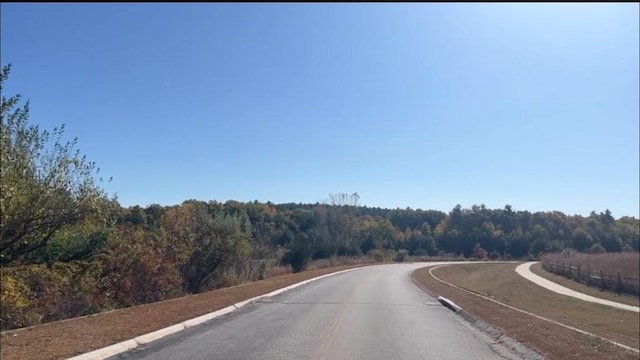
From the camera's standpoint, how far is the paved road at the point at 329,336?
11.5 meters

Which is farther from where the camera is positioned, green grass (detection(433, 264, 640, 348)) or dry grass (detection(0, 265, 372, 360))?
green grass (detection(433, 264, 640, 348))

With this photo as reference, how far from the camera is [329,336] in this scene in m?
14.2

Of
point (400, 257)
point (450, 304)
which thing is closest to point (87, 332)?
point (450, 304)

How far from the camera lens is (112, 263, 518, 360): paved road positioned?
11.5 meters

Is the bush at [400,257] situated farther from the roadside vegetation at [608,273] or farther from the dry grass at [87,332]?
the dry grass at [87,332]

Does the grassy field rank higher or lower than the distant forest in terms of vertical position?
lower

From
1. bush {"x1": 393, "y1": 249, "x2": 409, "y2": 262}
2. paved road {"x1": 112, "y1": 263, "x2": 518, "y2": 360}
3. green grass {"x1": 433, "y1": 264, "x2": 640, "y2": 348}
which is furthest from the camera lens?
bush {"x1": 393, "y1": 249, "x2": 409, "y2": 262}

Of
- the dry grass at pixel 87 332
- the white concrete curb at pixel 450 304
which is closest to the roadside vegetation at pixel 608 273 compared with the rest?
the white concrete curb at pixel 450 304

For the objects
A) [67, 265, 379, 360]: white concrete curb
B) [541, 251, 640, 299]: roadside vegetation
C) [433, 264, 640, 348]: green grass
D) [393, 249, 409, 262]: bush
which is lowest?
[433, 264, 640, 348]: green grass

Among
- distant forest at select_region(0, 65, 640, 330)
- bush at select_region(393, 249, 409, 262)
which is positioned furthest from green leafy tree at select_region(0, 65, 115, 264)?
bush at select_region(393, 249, 409, 262)

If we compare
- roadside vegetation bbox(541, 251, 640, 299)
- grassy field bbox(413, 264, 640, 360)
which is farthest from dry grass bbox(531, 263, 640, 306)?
grassy field bbox(413, 264, 640, 360)

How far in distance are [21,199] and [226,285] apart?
20.9 meters

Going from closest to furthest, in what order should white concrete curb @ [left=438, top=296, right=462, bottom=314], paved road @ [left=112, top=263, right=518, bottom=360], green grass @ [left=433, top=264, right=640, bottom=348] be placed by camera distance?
paved road @ [left=112, top=263, right=518, bottom=360] → white concrete curb @ [left=438, top=296, right=462, bottom=314] → green grass @ [left=433, top=264, right=640, bottom=348]

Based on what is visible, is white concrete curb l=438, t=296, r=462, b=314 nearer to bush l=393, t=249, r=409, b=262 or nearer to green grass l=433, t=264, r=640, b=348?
green grass l=433, t=264, r=640, b=348
